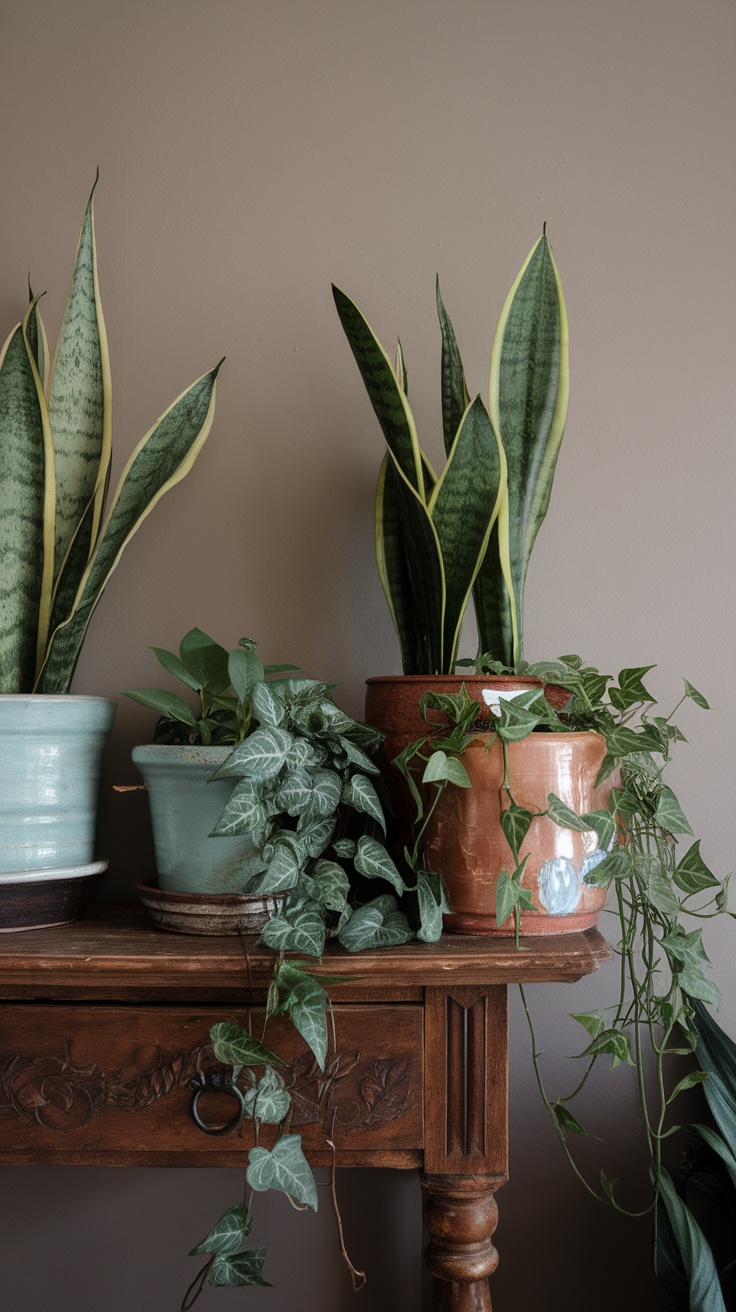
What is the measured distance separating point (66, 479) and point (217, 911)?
1.45 ft

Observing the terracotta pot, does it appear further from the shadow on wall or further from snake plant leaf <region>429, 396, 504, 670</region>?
the shadow on wall

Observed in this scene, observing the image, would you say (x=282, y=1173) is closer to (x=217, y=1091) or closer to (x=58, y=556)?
(x=217, y=1091)

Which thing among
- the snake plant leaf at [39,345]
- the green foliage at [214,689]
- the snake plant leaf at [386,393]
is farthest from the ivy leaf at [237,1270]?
the snake plant leaf at [39,345]

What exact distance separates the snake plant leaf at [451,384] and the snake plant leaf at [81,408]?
1.10 ft

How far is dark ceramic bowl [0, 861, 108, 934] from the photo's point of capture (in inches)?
28.6

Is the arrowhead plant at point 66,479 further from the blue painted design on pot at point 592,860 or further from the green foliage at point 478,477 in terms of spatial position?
the blue painted design on pot at point 592,860

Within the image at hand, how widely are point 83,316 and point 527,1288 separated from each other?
43.7 inches

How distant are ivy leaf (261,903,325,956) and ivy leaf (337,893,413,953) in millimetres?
31

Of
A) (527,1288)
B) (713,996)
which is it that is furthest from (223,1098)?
(527,1288)

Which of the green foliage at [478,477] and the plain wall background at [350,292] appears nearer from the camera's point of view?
the green foliage at [478,477]

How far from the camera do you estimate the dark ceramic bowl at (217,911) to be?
2.31ft

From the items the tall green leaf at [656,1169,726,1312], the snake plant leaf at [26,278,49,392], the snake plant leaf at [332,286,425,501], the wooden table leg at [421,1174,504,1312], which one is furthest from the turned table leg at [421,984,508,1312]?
the snake plant leaf at [26,278,49,392]

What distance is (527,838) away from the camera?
0.67 metres

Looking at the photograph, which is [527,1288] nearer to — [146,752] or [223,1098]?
[223,1098]
